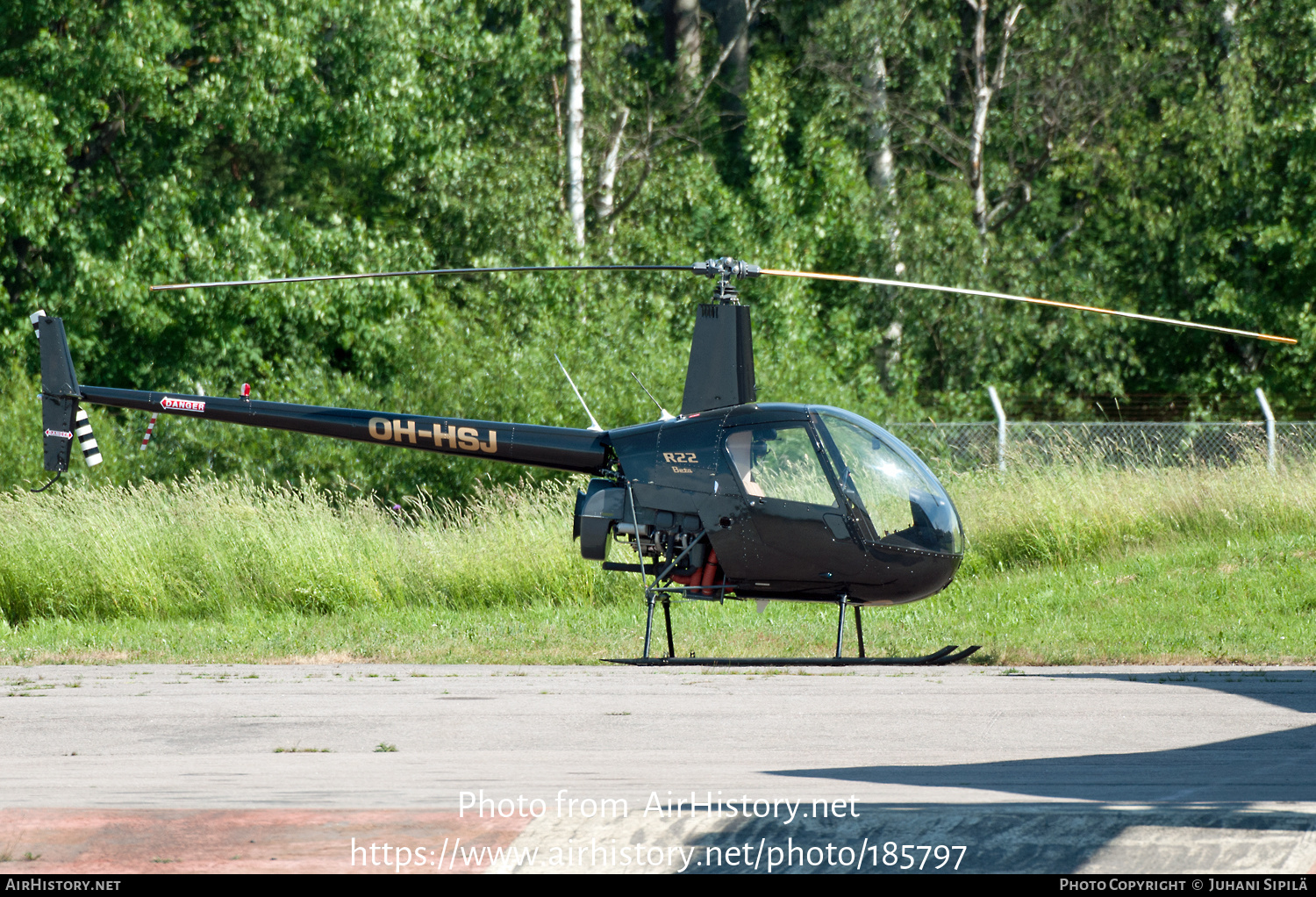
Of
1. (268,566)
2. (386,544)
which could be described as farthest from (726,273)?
(268,566)

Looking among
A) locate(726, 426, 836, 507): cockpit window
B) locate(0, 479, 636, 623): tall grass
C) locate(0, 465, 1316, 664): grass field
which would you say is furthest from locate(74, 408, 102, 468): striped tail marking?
locate(726, 426, 836, 507): cockpit window

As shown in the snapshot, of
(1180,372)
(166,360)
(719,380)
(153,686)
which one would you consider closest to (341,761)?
(153,686)

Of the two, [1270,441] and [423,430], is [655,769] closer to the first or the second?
[423,430]

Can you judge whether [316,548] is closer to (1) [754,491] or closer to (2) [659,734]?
(1) [754,491]

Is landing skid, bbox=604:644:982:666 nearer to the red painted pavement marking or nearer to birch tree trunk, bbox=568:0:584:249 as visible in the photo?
the red painted pavement marking

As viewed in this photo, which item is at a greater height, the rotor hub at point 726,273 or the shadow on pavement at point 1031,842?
the rotor hub at point 726,273

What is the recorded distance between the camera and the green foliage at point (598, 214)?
2300 centimetres

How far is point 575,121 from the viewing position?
26.1 m

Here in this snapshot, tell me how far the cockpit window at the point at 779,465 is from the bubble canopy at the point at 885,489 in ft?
0.51

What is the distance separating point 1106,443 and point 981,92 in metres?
9.30

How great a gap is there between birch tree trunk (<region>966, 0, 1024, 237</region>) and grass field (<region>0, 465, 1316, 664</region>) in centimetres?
1157

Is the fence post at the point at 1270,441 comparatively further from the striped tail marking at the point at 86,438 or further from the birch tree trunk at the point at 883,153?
the striped tail marking at the point at 86,438

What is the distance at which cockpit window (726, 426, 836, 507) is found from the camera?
1009 cm

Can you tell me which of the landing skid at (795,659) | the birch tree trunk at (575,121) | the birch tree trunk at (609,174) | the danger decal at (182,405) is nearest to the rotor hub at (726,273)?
the landing skid at (795,659)
